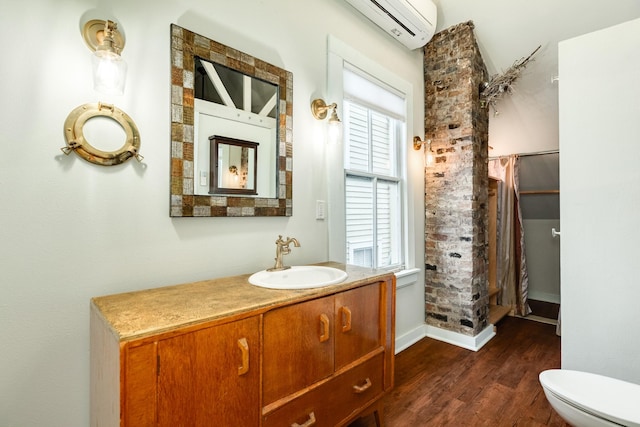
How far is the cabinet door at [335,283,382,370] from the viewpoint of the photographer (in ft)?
4.50

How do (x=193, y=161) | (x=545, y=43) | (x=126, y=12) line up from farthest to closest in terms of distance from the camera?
1. (x=545, y=43)
2. (x=193, y=161)
3. (x=126, y=12)

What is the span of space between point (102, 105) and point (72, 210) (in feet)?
1.36

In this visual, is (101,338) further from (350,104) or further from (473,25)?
(473,25)

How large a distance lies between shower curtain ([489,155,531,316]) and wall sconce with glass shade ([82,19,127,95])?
3.87 m

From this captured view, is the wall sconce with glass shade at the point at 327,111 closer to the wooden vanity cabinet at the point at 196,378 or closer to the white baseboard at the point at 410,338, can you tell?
the wooden vanity cabinet at the point at 196,378

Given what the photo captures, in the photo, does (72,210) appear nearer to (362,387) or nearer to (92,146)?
(92,146)

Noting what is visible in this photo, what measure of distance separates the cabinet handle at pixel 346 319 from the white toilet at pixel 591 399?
2.84 feet

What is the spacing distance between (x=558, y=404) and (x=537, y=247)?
3.44 m

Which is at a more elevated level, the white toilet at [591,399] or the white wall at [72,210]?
the white wall at [72,210]

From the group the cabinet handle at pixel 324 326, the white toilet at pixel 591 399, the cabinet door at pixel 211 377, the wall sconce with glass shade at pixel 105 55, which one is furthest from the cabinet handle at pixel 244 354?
the white toilet at pixel 591 399

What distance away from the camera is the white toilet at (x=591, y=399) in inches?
45.1

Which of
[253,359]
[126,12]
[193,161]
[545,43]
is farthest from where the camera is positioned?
[545,43]

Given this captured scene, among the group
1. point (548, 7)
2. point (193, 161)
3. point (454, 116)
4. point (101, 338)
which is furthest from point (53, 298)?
point (548, 7)

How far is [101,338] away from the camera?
0.99 metres
